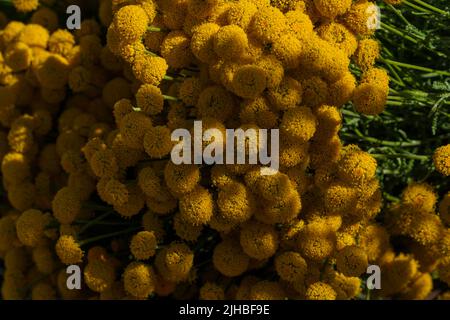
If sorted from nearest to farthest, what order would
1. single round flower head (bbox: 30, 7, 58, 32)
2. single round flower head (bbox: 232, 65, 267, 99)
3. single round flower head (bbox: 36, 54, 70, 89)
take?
1. single round flower head (bbox: 232, 65, 267, 99)
2. single round flower head (bbox: 36, 54, 70, 89)
3. single round flower head (bbox: 30, 7, 58, 32)

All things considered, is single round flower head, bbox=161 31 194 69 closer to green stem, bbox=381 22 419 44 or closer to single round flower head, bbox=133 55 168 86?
single round flower head, bbox=133 55 168 86

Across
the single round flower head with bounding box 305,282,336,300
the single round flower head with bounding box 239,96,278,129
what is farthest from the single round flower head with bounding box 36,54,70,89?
the single round flower head with bounding box 305,282,336,300

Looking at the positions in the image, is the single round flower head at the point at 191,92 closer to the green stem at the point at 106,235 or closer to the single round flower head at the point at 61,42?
the green stem at the point at 106,235

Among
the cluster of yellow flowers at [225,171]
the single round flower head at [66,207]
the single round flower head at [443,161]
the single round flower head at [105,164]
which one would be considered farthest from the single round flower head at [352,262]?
the single round flower head at [66,207]

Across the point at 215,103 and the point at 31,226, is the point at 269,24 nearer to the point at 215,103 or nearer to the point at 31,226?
the point at 215,103

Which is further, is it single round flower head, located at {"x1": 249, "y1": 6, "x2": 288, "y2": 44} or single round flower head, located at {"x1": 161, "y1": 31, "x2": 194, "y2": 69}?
single round flower head, located at {"x1": 161, "y1": 31, "x2": 194, "y2": 69}
